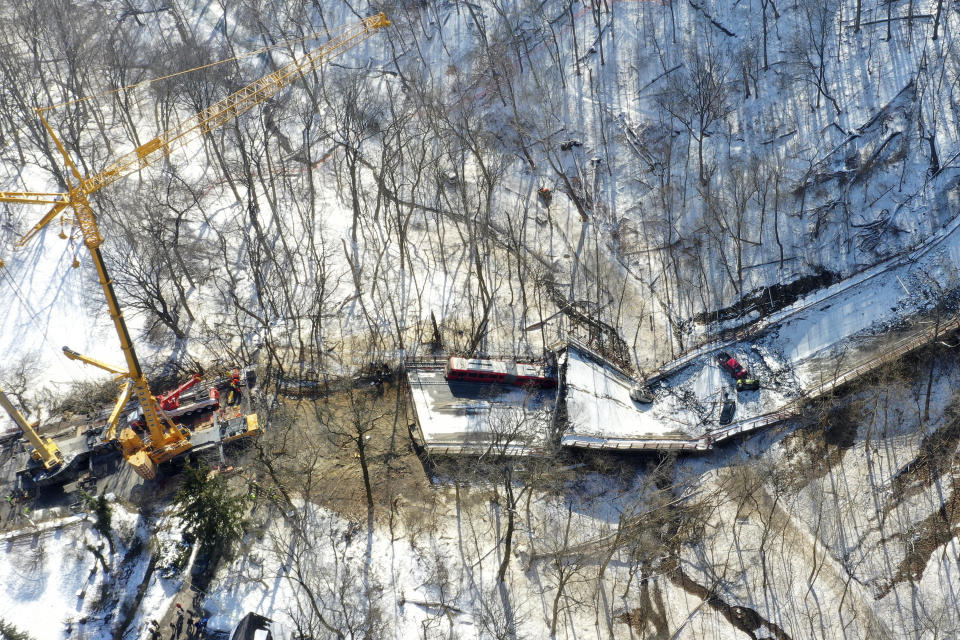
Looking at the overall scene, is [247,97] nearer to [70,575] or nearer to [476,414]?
[476,414]

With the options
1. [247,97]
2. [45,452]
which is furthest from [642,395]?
[247,97]

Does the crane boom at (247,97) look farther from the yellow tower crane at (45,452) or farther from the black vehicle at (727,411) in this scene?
the black vehicle at (727,411)

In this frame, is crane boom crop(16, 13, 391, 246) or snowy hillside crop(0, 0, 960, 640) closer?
snowy hillside crop(0, 0, 960, 640)

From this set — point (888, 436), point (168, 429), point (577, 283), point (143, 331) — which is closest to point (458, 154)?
point (577, 283)

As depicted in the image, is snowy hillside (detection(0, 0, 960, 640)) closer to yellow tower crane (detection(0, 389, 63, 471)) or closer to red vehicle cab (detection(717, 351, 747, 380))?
red vehicle cab (detection(717, 351, 747, 380))

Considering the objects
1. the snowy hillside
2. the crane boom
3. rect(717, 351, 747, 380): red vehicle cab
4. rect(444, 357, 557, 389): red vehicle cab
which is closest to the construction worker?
the snowy hillside

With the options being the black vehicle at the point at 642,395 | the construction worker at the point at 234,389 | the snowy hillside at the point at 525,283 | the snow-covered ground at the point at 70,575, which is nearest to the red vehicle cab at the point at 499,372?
the snowy hillside at the point at 525,283
